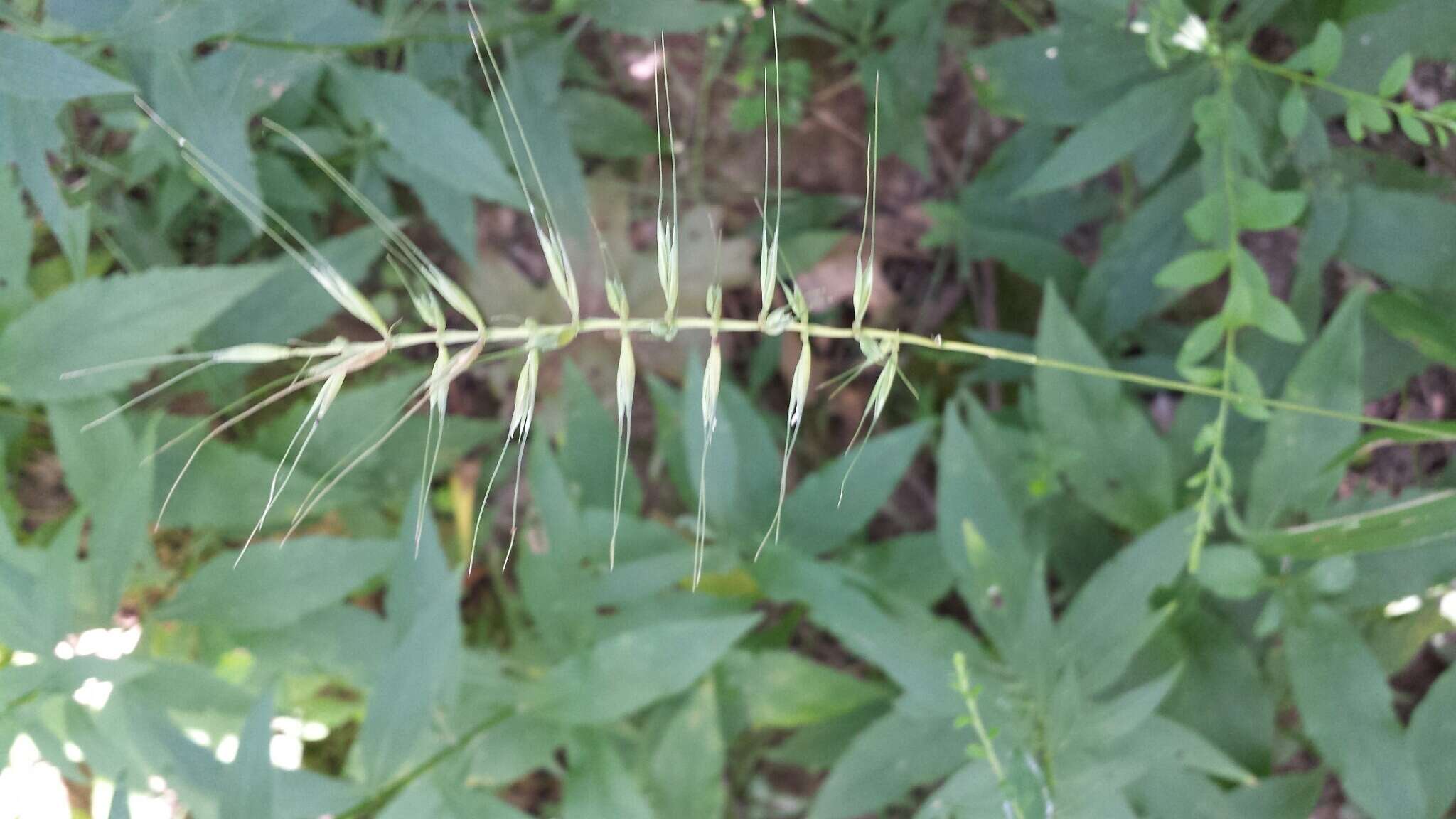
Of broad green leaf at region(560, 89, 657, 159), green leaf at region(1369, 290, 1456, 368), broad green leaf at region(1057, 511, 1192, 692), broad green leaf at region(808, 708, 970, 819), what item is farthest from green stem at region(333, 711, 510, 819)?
green leaf at region(1369, 290, 1456, 368)

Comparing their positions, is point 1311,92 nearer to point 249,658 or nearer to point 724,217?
point 724,217

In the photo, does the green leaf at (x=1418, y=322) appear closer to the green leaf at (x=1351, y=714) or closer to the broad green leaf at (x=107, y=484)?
the green leaf at (x=1351, y=714)

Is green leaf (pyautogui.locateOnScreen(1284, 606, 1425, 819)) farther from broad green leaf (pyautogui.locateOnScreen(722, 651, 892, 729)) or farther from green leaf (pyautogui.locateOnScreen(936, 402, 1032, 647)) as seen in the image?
broad green leaf (pyautogui.locateOnScreen(722, 651, 892, 729))

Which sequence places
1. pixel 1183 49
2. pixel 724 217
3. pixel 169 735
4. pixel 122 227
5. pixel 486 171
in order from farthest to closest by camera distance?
pixel 724 217 < pixel 122 227 < pixel 486 171 < pixel 1183 49 < pixel 169 735

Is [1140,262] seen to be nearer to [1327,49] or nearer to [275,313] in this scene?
[1327,49]

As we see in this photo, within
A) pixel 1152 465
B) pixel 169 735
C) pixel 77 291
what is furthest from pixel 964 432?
pixel 77 291

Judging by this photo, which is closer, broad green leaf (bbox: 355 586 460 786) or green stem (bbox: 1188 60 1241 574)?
green stem (bbox: 1188 60 1241 574)
